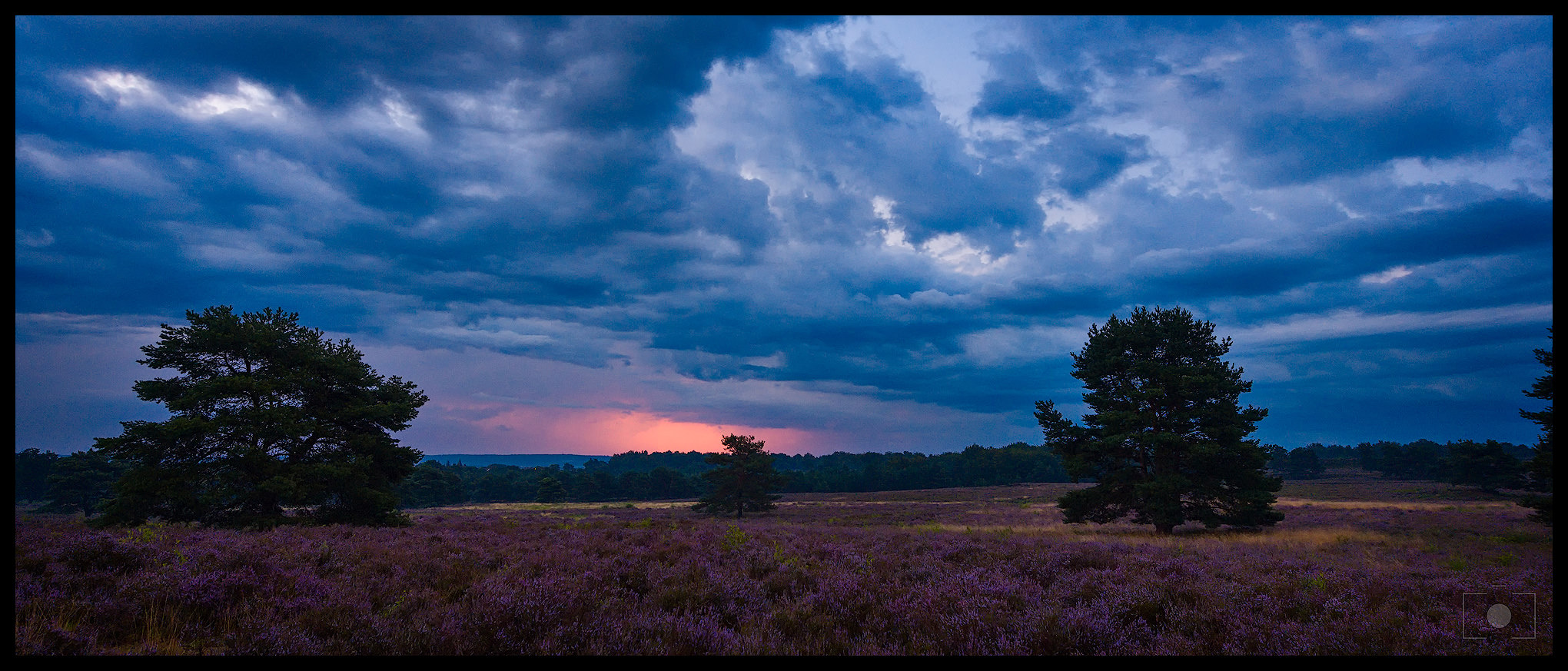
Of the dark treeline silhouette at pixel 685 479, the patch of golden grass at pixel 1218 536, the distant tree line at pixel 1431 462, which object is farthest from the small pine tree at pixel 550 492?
the distant tree line at pixel 1431 462

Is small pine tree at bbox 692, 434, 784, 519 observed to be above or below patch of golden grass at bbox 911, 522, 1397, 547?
below

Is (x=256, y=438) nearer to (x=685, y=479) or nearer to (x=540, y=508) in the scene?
(x=540, y=508)

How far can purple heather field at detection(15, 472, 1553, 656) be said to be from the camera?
540 cm

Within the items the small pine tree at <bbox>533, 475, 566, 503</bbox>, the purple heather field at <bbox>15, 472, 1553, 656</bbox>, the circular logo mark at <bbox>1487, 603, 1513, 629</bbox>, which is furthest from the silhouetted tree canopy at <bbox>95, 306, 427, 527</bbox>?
the small pine tree at <bbox>533, 475, 566, 503</bbox>

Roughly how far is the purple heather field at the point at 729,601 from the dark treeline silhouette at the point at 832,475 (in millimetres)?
52194

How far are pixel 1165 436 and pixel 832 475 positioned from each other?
103 metres

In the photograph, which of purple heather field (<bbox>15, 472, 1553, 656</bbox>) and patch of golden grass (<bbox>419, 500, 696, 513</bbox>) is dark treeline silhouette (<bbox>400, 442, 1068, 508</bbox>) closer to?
patch of golden grass (<bbox>419, 500, 696, 513</bbox>)

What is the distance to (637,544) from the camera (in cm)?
1323

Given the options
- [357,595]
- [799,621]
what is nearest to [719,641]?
[799,621]

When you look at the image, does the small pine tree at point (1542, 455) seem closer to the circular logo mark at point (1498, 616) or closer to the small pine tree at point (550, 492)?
the circular logo mark at point (1498, 616)

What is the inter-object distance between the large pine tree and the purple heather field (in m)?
9.74

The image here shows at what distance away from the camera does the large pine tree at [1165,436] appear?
2162 centimetres

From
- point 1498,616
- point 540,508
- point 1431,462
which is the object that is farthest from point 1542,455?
point 1431,462

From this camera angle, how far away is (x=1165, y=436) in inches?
833
